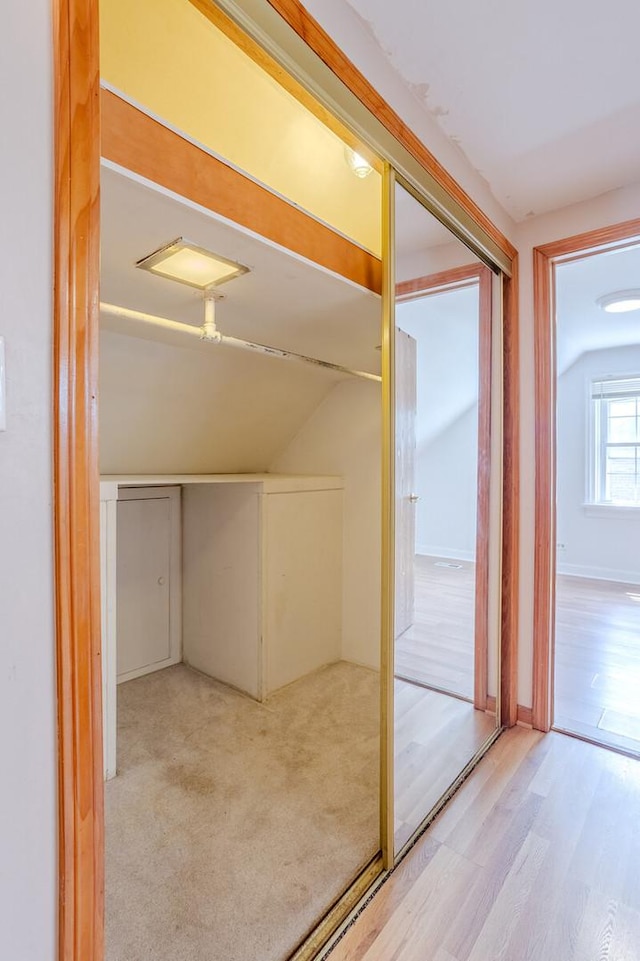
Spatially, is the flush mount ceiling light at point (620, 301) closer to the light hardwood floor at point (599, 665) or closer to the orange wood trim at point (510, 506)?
the orange wood trim at point (510, 506)

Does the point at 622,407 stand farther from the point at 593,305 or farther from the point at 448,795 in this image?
the point at 448,795

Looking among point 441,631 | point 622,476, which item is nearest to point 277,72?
point 441,631

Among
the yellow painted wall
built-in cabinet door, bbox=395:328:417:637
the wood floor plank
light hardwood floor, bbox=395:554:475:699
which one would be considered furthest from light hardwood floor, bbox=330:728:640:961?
the yellow painted wall

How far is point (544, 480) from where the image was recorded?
2076 mm

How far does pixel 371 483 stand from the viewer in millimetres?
2619

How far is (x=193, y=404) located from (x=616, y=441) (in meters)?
4.49

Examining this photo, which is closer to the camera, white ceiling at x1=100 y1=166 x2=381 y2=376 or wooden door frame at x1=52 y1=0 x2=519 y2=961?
wooden door frame at x1=52 y1=0 x2=519 y2=961

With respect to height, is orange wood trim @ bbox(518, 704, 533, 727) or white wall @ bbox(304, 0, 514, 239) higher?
white wall @ bbox(304, 0, 514, 239)

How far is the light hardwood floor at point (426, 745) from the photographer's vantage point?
1501 millimetres

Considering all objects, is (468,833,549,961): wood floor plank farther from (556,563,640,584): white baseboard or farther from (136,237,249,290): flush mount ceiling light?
(556,563,640,584): white baseboard

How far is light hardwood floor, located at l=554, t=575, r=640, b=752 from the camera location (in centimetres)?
212

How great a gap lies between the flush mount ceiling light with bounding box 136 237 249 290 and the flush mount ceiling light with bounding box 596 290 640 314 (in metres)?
2.91

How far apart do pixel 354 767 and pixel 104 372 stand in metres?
1.86

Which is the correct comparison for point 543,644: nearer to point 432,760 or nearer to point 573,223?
point 432,760
